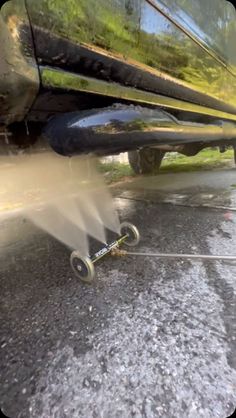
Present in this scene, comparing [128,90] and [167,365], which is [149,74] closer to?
[128,90]

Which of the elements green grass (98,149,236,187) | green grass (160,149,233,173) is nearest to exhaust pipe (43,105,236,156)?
green grass (98,149,236,187)

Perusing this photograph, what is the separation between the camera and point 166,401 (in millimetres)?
850

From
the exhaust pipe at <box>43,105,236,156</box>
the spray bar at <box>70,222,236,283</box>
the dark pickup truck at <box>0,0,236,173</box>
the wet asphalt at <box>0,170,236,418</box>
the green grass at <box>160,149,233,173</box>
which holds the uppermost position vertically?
the dark pickup truck at <box>0,0,236,173</box>

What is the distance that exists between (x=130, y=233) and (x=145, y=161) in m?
3.26

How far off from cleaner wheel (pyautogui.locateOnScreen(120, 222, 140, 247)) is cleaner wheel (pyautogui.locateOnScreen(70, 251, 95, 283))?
0.49 metres

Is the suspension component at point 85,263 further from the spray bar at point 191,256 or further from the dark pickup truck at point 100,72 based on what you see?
the dark pickup truck at point 100,72

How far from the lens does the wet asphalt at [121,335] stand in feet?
2.84

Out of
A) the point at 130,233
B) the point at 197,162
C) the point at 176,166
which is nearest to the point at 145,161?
the point at 176,166

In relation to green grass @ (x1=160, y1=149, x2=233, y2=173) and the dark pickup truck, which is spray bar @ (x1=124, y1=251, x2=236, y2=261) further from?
green grass @ (x1=160, y1=149, x2=233, y2=173)

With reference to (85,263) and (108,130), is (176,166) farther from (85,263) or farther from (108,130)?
(85,263)

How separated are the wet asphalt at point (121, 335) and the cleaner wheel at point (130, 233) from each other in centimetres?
8

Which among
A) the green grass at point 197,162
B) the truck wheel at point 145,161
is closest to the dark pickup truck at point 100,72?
the truck wheel at point 145,161

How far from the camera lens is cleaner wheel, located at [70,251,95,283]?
1.43 metres

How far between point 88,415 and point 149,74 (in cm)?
170
